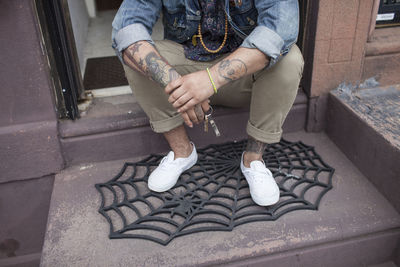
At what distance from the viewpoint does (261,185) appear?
1.79 m

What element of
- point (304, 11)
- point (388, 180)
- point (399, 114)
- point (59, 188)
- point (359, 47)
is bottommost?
point (59, 188)

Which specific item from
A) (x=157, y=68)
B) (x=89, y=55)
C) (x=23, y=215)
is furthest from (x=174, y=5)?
(x=89, y=55)

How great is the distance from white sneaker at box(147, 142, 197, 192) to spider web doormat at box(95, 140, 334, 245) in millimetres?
42

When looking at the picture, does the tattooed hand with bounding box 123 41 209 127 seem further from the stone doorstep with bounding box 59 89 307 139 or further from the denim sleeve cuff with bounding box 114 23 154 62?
the stone doorstep with bounding box 59 89 307 139

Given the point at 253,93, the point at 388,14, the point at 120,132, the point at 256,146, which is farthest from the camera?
the point at 388,14

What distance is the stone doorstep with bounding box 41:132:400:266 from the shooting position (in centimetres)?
157

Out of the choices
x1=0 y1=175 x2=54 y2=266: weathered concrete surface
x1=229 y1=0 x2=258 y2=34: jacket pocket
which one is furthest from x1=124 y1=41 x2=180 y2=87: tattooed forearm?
x1=0 y1=175 x2=54 y2=266: weathered concrete surface

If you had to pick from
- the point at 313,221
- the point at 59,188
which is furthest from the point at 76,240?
the point at 313,221

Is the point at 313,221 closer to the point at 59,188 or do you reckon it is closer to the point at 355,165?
the point at 355,165

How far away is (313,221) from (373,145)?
0.56m

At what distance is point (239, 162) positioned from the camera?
2117mm

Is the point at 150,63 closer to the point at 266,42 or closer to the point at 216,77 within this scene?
the point at 216,77

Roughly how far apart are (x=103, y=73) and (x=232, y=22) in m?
1.58

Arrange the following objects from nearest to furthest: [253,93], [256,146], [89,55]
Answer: [253,93] < [256,146] < [89,55]
